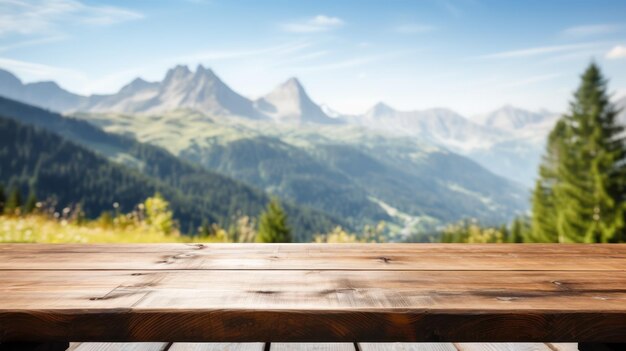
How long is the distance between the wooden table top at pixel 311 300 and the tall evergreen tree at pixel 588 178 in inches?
1541

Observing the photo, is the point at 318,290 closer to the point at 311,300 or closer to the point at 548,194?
the point at 311,300

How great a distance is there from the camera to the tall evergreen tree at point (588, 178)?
36344 mm

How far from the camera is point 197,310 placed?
133 cm

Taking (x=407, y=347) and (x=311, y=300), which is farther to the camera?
(x=407, y=347)

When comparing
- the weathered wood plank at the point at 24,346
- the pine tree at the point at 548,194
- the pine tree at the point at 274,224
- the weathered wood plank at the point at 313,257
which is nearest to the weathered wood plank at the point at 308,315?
the weathered wood plank at the point at 24,346

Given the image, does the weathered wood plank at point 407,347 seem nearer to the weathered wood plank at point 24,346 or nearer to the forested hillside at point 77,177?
the weathered wood plank at point 24,346

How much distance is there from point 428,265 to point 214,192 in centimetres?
19140

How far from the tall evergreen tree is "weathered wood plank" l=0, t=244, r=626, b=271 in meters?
38.5

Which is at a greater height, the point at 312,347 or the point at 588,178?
the point at 312,347

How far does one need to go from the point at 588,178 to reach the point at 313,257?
44.7m

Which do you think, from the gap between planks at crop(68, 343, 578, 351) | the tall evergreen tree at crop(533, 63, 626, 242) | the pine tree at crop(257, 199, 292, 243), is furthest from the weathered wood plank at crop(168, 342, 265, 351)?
the tall evergreen tree at crop(533, 63, 626, 242)

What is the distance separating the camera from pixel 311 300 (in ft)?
4.66

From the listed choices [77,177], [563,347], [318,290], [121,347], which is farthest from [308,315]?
[77,177]

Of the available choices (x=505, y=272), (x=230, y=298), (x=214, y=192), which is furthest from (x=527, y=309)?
(x=214, y=192)
